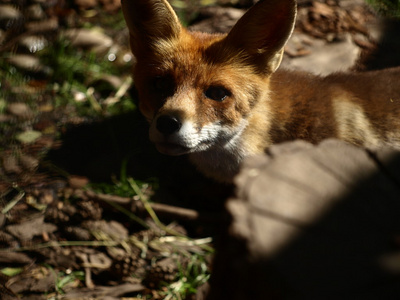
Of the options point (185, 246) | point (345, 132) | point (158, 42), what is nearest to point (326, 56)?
point (345, 132)

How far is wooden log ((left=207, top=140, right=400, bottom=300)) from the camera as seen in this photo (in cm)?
138

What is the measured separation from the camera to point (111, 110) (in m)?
4.84

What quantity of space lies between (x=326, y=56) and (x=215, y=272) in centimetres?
383

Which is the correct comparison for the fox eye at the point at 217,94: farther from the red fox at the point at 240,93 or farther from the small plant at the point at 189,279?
the small plant at the point at 189,279

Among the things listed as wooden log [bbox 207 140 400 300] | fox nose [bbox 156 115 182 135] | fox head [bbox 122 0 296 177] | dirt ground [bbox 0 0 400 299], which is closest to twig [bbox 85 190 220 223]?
dirt ground [bbox 0 0 400 299]

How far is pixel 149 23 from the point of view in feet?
10.5

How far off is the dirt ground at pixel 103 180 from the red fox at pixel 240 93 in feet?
2.31

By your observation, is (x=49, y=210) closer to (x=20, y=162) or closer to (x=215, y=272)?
(x=20, y=162)

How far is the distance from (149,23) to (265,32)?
91cm

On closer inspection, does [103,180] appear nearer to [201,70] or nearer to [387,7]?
[201,70]

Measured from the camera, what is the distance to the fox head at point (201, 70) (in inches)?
115

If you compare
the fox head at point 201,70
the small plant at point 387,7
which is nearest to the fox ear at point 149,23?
the fox head at point 201,70

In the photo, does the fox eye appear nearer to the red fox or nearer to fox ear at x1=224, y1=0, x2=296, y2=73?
the red fox

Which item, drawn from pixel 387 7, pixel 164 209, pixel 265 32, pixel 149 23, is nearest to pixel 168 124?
pixel 149 23
